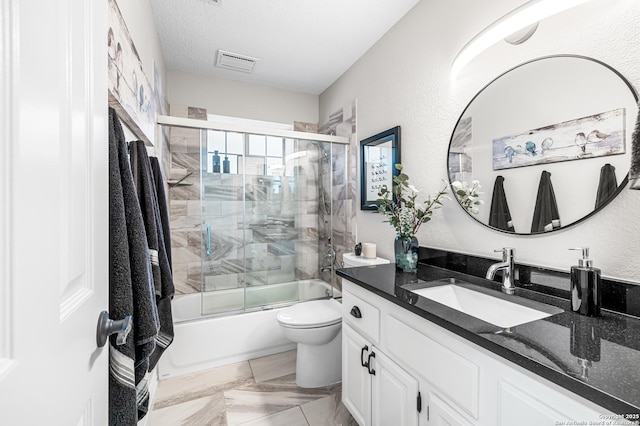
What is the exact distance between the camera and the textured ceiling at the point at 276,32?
175 centimetres

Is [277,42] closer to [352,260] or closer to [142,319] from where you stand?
[352,260]

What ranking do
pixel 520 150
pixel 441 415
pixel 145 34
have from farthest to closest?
pixel 145 34 < pixel 520 150 < pixel 441 415

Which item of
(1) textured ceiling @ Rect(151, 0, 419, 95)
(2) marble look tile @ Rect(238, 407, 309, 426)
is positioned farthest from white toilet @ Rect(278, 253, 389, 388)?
(1) textured ceiling @ Rect(151, 0, 419, 95)

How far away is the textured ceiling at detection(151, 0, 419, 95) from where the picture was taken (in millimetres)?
1751

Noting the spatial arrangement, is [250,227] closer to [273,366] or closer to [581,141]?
[273,366]

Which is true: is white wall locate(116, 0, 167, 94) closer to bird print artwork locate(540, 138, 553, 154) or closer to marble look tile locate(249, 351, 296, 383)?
bird print artwork locate(540, 138, 553, 154)

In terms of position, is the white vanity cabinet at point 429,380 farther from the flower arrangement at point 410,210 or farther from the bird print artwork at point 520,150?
the bird print artwork at point 520,150

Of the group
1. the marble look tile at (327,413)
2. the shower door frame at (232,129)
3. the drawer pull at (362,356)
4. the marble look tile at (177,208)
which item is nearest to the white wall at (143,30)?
the shower door frame at (232,129)

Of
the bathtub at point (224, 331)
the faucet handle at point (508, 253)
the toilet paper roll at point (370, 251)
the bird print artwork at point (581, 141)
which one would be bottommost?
the bathtub at point (224, 331)

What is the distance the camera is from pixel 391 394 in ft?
3.62

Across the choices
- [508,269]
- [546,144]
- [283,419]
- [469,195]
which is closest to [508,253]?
[508,269]

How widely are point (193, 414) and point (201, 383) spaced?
285mm

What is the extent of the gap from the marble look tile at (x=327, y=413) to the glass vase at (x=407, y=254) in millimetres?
906

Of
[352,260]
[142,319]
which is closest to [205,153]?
[352,260]
